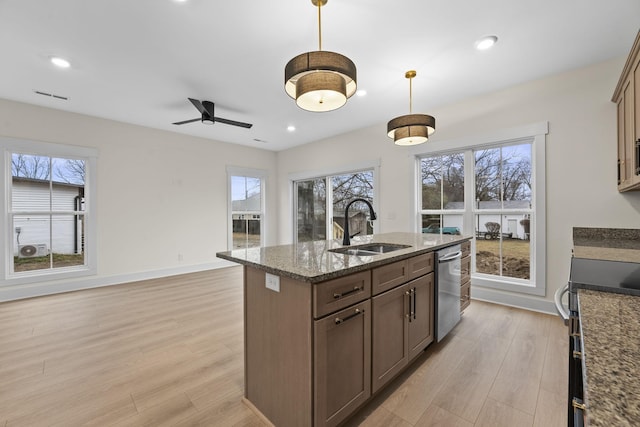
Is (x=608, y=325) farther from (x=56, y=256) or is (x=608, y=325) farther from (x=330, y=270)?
(x=56, y=256)

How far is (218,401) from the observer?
1.81m

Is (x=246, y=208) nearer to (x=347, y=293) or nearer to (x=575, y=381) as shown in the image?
(x=347, y=293)

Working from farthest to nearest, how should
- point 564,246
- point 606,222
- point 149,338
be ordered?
point 564,246
point 606,222
point 149,338

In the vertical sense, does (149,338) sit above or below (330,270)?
below

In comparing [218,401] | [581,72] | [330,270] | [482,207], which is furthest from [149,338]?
[581,72]

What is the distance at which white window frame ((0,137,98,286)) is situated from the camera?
12.5 ft

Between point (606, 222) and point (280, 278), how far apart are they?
3.49m

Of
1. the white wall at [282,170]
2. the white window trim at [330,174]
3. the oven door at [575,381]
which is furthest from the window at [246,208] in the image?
the oven door at [575,381]

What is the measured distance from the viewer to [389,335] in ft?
5.94

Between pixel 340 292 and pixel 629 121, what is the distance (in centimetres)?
291

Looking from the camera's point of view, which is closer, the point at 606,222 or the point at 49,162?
the point at 606,222

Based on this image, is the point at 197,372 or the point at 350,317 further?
the point at 197,372

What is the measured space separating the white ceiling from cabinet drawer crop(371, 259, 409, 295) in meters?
1.96

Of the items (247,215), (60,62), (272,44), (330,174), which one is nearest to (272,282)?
(272,44)
